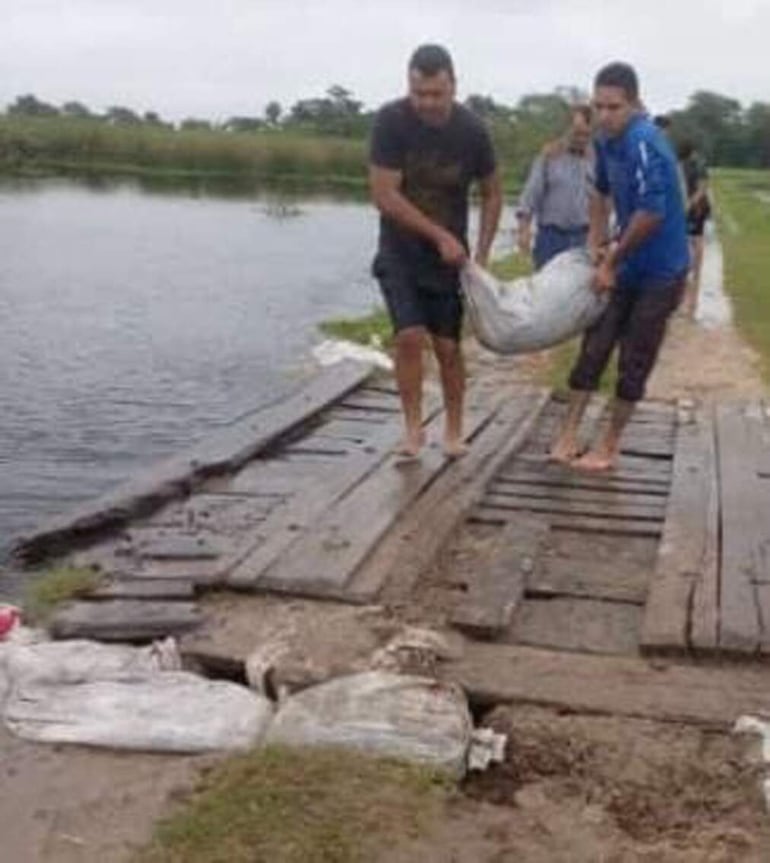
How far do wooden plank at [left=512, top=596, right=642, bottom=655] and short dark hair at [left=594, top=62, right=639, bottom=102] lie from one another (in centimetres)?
246

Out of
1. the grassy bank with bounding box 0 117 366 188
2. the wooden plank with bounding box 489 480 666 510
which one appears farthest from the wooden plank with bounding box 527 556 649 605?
the grassy bank with bounding box 0 117 366 188

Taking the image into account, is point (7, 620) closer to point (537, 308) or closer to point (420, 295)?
point (420, 295)

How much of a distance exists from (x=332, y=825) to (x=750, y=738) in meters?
1.22

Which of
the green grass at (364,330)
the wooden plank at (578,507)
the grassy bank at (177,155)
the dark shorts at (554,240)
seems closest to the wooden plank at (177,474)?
the wooden plank at (578,507)

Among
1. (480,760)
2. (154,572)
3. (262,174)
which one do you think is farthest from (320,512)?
(262,174)

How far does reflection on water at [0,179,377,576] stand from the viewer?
30.2 ft

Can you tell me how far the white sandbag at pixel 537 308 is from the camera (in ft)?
23.0

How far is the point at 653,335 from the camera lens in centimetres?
693

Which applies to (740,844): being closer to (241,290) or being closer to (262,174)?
(241,290)

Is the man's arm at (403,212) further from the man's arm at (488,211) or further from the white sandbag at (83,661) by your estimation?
the white sandbag at (83,661)

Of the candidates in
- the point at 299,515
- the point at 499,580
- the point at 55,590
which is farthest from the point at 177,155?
the point at 499,580

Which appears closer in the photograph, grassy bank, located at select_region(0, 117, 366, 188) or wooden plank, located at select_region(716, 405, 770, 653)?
wooden plank, located at select_region(716, 405, 770, 653)

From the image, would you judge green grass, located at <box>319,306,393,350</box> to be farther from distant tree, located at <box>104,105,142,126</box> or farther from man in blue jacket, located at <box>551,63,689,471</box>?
distant tree, located at <box>104,105,142,126</box>

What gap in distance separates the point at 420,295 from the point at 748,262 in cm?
1689
